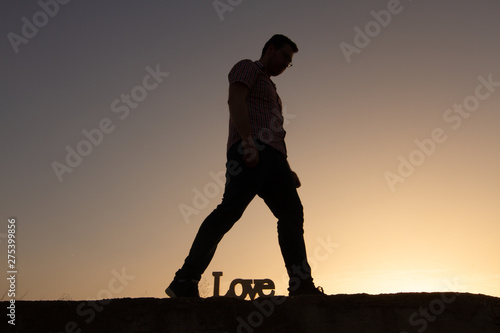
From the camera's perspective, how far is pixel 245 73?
3.01 metres

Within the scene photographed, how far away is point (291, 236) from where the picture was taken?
301 cm

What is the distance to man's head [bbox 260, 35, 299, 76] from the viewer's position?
3.22 meters

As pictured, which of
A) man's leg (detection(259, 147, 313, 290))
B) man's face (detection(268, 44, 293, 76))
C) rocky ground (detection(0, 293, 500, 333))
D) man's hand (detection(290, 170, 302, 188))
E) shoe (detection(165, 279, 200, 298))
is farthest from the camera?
man's hand (detection(290, 170, 302, 188))

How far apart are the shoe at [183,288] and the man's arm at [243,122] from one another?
79 centimetres

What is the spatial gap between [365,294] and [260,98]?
58.7 inches

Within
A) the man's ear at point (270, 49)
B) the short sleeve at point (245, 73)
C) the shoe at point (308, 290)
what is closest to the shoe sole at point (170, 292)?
the shoe at point (308, 290)

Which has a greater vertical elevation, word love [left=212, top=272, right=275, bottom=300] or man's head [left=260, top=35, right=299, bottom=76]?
man's head [left=260, top=35, right=299, bottom=76]

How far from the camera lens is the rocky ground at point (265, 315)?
2.15 m

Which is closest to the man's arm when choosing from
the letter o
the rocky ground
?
the rocky ground

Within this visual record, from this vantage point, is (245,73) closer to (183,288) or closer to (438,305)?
(183,288)

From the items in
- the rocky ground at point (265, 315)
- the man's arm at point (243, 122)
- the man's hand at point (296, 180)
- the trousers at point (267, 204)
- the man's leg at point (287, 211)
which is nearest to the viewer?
the rocky ground at point (265, 315)

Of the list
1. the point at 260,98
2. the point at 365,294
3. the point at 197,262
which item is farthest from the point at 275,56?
the point at 365,294

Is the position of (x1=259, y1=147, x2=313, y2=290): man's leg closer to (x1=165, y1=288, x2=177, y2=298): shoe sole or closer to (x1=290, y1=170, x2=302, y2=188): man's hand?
(x1=290, y1=170, x2=302, y2=188): man's hand

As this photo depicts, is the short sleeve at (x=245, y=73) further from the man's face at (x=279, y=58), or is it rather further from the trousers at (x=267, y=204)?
the trousers at (x=267, y=204)
